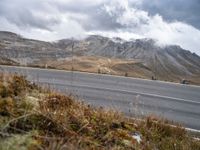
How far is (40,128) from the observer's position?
5945 millimetres

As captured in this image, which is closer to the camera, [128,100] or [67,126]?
[67,126]

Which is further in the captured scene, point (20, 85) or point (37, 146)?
point (20, 85)

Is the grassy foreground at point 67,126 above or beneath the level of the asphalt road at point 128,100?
above

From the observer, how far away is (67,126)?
6281 mm

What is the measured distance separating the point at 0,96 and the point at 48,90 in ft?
6.28

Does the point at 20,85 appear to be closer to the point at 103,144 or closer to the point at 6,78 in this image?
the point at 6,78

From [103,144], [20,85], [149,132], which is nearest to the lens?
[103,144]

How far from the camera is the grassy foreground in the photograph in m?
5.41

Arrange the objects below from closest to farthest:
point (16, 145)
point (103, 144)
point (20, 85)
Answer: point (16, 145) → point (103, 144) → point (20, 85)

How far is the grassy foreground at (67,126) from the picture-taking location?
541 cm

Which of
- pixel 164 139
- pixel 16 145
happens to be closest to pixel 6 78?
pixel 164 139

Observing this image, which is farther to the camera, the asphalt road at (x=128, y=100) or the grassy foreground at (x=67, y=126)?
the asphalt road at (x=128, y=100)

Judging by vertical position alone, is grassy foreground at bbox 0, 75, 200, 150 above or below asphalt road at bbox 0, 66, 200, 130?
above

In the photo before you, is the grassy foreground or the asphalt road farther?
the asphalt road
